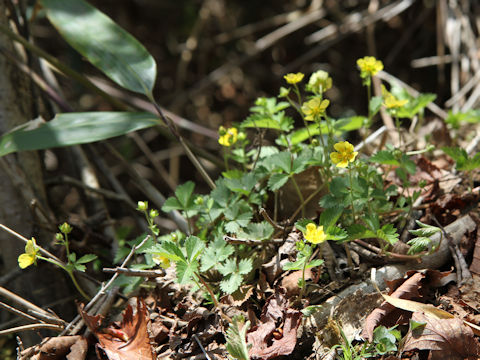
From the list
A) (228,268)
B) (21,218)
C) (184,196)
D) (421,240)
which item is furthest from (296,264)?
(21,218)

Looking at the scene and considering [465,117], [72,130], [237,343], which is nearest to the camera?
[237,343]

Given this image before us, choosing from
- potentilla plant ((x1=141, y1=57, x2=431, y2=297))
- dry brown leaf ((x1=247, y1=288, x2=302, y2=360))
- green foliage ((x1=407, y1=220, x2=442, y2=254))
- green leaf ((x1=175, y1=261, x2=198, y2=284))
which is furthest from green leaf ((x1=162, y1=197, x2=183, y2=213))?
green foliage ((x1=407, y1=220, x2=442, y2=254))

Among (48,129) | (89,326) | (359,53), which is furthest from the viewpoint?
(359,53)

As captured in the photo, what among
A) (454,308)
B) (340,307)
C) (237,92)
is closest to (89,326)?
(340,307)

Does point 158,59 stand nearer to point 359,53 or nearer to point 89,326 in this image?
point 359,53

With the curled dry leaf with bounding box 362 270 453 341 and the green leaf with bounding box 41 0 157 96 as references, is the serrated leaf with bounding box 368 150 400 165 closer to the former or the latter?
the curled dry leaf with bounding box 362 270 453 341

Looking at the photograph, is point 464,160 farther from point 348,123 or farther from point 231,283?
point 231,283

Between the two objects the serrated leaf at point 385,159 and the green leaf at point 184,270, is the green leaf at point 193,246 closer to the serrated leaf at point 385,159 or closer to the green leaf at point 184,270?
the green leaf at point 184,270
